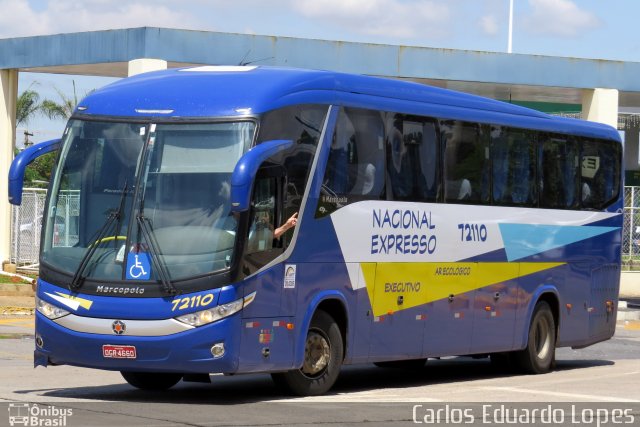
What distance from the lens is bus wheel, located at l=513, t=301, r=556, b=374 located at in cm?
1839

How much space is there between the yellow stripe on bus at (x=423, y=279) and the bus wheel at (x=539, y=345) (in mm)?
1026

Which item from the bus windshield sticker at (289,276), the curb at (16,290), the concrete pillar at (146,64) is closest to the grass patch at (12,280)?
the curb at (16,290)

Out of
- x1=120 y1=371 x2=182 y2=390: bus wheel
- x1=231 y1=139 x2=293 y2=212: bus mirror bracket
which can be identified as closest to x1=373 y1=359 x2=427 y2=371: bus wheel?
x1=120 y1=371 x2=182 y2=390: bus wheel

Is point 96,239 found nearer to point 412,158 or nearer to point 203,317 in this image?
point 203,317

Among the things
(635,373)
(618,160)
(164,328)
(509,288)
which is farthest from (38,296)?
(618,160)

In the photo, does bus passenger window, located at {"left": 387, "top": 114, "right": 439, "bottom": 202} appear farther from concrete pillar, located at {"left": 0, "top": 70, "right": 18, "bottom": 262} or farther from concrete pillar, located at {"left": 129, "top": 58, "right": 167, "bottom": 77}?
concrete pillar, located at {"left": 0, "top": 70, "right": 18, "bottom": 262}

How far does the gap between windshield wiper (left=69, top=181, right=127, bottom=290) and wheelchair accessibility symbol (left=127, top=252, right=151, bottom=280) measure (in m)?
0.32

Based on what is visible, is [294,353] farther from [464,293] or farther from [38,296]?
[464,293]

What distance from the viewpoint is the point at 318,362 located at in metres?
13.9

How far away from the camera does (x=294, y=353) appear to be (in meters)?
13.4

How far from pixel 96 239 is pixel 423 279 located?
4426 mm

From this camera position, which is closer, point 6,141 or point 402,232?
point 402,232

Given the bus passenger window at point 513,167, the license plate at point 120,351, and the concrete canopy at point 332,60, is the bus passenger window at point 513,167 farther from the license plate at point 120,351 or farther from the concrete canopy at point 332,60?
the concrete canopy at point 332,60

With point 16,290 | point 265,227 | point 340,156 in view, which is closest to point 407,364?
point 340,156
